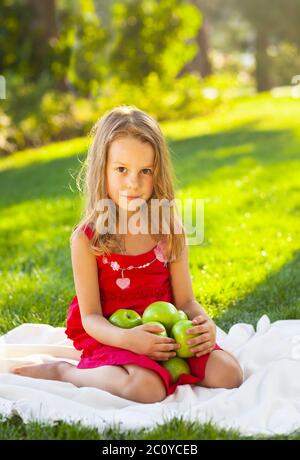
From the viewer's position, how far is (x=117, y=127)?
3271 mm

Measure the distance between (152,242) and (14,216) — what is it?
4222 millimetres

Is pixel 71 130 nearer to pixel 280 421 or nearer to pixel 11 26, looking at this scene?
pixel 11 26

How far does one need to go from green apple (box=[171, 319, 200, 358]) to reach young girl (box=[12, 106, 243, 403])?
0.03m

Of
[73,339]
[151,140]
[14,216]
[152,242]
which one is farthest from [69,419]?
[14,216]

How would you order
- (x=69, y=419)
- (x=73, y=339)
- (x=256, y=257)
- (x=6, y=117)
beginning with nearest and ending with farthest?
(x=69, y=419) < (x=73, y=339) < (x=256, y=257) < (x=6, y=117)

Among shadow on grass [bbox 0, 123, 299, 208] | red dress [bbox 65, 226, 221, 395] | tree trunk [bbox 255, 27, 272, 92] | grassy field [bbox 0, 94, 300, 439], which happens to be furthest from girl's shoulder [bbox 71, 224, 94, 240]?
tree trunk [bbox 255, 27, 272, 92]

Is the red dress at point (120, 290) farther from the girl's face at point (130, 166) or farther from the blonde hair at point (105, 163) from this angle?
the girl's face at point (130, 166)

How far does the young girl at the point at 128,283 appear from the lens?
3049mm

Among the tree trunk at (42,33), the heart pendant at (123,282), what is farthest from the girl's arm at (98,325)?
the tree trunk at (42,33)

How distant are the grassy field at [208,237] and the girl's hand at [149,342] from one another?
1.51ft

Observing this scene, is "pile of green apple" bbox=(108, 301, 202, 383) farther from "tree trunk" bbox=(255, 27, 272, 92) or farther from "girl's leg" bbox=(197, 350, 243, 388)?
"tree trunk" bbox=(255, 27, 272, 92)

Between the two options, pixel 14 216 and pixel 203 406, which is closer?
pixel 203 406

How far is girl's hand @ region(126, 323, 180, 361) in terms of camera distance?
9.91 feet

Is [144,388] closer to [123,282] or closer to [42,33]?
[123,282]
